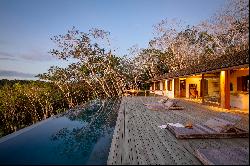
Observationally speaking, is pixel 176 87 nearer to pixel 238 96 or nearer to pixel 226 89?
pixel 238 96

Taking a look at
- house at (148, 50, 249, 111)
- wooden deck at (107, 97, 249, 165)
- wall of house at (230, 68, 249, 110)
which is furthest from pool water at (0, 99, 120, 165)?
wall of house at (230, 68, 249, 110)

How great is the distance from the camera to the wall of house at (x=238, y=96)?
44.3 ft

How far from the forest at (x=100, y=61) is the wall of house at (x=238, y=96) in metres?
14.7

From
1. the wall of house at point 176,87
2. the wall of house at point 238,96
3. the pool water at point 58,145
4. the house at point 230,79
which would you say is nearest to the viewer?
the pool water at point 58,145

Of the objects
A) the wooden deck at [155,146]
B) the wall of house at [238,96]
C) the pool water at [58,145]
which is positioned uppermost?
the wall of house at [238,96]

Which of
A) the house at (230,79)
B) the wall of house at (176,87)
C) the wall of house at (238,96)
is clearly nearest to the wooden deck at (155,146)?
the house at (230,79)

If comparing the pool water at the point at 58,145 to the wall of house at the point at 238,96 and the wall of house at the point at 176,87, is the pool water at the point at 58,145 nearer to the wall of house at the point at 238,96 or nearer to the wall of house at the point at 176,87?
the wall of house at the point at 238,96

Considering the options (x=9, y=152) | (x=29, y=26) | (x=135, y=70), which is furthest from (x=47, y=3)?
(x=135, y=70)

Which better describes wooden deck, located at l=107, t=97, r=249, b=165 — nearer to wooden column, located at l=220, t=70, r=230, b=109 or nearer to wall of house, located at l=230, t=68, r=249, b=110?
wooden column, located at l=220, t=70, r=230, b=109

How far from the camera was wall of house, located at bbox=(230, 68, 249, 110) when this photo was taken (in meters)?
13.5

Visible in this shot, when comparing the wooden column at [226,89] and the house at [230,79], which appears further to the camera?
the wooden column at [226,89]

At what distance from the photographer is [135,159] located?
16.5ft

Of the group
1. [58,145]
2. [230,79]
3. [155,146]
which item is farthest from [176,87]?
[155,146]

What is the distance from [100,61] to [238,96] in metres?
26.6
